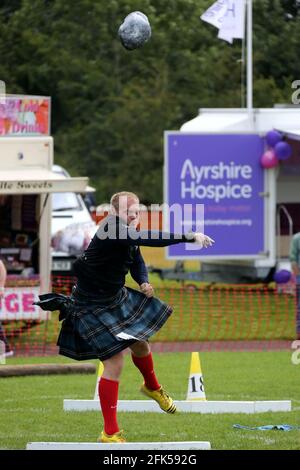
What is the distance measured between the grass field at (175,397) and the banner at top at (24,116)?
306 cm

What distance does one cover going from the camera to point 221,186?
17.5 metres

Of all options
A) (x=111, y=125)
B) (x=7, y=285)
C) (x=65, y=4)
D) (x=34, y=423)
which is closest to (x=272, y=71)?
(x=111, y=125)

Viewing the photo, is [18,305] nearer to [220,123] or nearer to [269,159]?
[269,159]

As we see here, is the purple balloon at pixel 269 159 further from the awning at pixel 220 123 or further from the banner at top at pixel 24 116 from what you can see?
the banner at top at pixel 24 116

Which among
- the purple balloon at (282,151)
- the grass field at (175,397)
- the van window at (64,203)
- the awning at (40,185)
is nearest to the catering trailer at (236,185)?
the purple balloon at (282,151)

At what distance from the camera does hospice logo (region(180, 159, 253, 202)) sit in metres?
17.4

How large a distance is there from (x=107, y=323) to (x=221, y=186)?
10.1 metres

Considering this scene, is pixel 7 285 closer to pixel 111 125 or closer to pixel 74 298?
pixel 74 298

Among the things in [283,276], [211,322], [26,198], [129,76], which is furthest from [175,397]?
[129,76]

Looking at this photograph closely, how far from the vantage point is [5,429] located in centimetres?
798

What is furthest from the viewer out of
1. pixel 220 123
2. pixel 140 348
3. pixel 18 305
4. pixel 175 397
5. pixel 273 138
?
pixel 220 123

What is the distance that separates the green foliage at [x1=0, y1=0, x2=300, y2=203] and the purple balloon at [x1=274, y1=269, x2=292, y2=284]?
41.3 ft

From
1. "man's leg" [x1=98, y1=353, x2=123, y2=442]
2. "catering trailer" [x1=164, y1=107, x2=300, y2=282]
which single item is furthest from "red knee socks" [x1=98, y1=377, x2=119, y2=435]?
"catering trailer" [x1=164, y1=107, x2=300, y2=282]

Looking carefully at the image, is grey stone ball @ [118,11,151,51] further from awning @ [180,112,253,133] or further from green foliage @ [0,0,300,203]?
green foliage @ [0,0,300,203]
